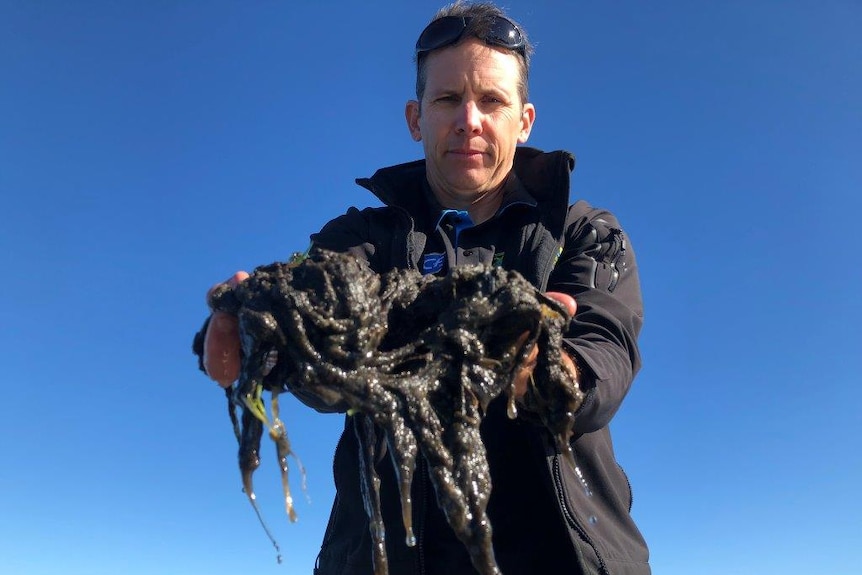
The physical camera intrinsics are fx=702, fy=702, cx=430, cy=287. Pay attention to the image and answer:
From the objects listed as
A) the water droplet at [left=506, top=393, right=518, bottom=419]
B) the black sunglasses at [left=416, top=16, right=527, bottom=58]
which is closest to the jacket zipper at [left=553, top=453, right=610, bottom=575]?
the water droplet at [left=506, top=393, right=518, bottom=419]

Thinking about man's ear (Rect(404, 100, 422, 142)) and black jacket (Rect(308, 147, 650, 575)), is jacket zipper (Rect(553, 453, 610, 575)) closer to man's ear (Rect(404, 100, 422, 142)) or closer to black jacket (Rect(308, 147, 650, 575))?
black jacket (Rect(308, 147, 650, 575))

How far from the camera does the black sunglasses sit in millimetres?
5355

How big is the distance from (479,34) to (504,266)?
1875 mm

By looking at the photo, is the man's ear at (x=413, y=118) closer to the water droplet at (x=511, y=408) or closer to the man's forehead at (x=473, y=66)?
the man's forehead at (x=473, y=66)

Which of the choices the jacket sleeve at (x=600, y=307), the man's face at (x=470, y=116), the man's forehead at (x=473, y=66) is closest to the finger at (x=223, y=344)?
the jacket sleeve at (x=600, y=307)

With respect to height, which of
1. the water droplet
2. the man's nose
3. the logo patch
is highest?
the man's nose

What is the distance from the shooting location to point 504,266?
4.74 metres

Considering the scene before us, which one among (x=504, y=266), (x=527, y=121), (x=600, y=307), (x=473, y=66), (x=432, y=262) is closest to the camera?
(x=600, y=307)

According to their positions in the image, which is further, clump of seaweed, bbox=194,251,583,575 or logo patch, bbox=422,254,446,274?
logo patch, bbox=422,254,446,274

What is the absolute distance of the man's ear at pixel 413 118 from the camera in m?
6.00

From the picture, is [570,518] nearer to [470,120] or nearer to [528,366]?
[528,366]

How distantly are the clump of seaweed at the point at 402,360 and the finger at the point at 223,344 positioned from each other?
59mm

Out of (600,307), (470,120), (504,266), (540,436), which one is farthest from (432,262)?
(540,436)

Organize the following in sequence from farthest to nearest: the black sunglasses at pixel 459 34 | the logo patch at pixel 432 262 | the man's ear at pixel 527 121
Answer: the man's ear at pixel 527 121 < the black sunglasses at pixel 459 34 < the logo patch at pixel 432 262
